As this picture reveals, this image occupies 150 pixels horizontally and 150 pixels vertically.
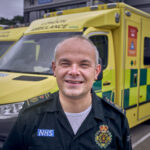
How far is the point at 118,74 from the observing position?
404 cm

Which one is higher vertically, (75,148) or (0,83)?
(0,83)

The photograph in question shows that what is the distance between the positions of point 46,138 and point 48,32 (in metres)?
2.59

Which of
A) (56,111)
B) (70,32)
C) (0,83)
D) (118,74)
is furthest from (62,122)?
(118,74)

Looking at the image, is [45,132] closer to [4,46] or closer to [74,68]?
[74,68]

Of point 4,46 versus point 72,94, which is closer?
point 72,94

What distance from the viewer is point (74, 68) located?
138cm

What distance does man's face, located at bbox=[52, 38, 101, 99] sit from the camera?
1.39 meters

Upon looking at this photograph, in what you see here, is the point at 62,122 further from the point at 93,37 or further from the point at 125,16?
the point at 125,16

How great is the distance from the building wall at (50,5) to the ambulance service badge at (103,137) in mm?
5382

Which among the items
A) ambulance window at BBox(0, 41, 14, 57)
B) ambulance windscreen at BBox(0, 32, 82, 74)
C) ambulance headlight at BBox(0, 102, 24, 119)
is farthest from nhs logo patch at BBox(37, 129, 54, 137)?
ambulance window at BBox(0, 41, 14, 57)

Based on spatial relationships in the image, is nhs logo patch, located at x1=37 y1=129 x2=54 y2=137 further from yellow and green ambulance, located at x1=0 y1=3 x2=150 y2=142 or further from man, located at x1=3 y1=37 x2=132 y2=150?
yellow and green ambulance, located at x1=0 y1=3 x2=150 y2=142

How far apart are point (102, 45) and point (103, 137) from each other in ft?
8.20

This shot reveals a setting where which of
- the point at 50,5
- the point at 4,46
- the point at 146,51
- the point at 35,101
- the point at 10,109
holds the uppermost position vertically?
the point at 50,5

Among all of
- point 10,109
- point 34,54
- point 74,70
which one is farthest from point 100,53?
point 74,70
